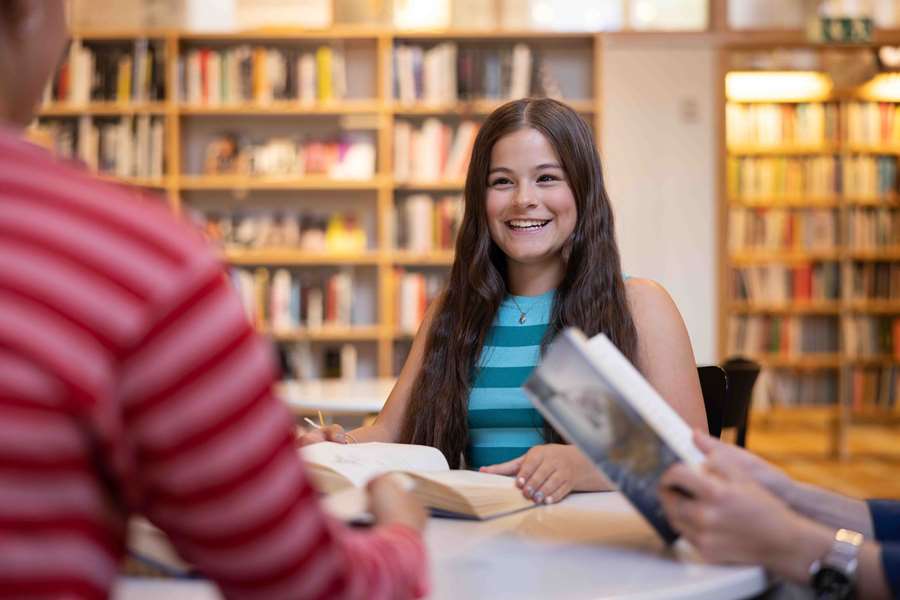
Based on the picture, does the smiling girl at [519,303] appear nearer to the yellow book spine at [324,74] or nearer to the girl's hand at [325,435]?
the girl's hand at [325,435]

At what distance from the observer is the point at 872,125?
790 centimetres

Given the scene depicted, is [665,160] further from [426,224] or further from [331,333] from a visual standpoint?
[331,333]

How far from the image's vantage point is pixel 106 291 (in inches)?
21.6

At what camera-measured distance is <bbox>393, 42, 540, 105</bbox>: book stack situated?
19.6 feet

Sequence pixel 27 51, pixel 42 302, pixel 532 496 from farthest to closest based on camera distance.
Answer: pixel 532 496, pixel 27 51, pixel 42 302

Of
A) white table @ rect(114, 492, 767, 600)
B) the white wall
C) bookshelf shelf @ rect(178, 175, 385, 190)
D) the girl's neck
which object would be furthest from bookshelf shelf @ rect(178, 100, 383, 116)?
white table @ rect(114, 492, 767, 600)

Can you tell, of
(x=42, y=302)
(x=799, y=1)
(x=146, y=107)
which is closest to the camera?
(x=42, y=302)

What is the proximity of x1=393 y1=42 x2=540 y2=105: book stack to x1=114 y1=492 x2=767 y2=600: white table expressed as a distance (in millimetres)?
4874

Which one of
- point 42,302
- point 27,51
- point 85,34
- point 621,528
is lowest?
point 621,528

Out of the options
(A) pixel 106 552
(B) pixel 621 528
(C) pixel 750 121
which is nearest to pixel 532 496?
(B) pixel 621 528

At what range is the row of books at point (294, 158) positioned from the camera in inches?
238

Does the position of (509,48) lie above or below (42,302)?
above

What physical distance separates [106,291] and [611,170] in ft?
18.8

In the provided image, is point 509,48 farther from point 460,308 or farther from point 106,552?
point 106,552
